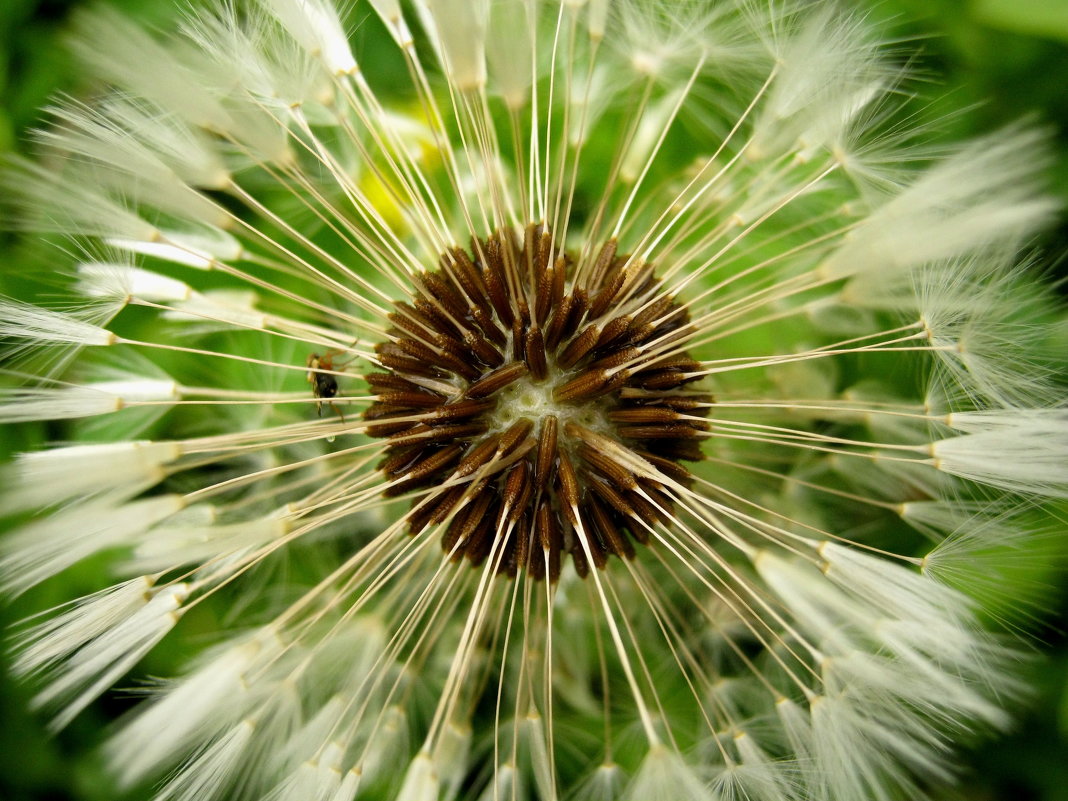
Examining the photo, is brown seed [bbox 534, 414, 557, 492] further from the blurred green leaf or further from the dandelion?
the blurred green leaf

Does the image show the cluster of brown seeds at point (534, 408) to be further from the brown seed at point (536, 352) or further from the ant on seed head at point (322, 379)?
the ant on seed head at point (322, 379)

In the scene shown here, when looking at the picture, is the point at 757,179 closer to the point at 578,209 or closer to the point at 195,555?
the point at 578,209

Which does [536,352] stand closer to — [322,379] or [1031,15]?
[322,379]

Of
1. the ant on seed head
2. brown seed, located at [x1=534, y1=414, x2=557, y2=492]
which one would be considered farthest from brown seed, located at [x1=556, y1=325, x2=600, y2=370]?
the ant on seed head

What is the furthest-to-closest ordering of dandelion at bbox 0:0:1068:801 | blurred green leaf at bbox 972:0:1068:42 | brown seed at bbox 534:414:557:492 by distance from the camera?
blurred green leaf at bbox 972:0:1068:42 < brown seed at bbox 534:414:557:492 < dandelion at bbox 0:0:1068:801

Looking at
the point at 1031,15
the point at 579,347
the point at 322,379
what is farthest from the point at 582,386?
the point at 1031,15

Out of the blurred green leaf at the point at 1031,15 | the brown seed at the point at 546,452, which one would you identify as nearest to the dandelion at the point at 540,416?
the brown seed at the point at 546,452

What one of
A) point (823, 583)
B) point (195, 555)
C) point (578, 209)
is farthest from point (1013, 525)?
point (195, 555)

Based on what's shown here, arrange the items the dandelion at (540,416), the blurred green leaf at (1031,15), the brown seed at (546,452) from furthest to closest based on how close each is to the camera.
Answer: the blurred green leaf at (1031,15), the brown seed at (546,452), the dandelion at (540,416)
